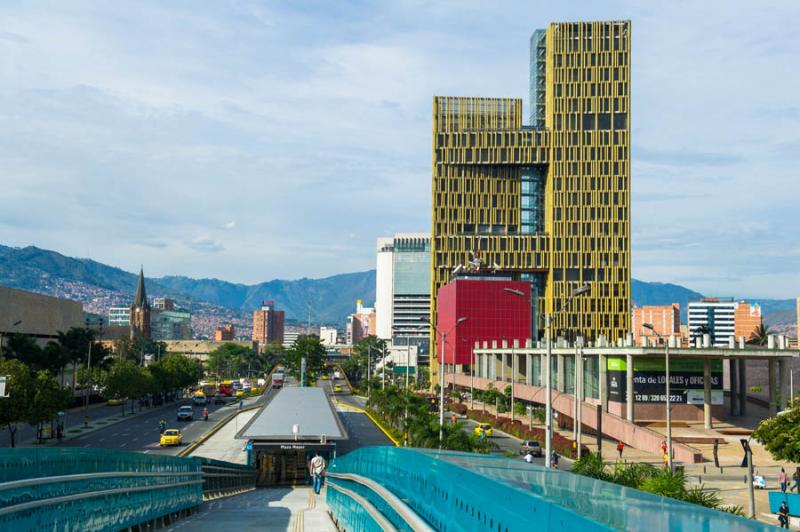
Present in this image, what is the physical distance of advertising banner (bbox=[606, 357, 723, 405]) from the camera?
6712cm

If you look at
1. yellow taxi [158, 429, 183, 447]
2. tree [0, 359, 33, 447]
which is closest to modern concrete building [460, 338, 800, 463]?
yellow taxi [158, 429, 183, 447]

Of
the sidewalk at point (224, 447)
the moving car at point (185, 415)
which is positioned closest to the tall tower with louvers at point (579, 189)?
the moving car at point (185, 415)

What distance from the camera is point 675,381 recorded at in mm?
67312

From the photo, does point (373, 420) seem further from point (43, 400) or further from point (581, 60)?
point (581, 60)

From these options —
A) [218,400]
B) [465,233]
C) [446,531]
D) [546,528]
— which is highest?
[465,233]

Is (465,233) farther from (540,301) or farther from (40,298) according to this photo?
(40,298)

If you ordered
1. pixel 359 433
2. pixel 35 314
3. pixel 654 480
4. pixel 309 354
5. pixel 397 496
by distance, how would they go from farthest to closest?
pixel 309 354, pixel 35 314, pixel 359 433, pixel 654 480, pixel 397 496

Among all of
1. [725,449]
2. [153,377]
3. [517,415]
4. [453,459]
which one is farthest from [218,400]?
[453,459]

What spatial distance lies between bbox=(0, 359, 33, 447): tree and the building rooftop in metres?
17.0

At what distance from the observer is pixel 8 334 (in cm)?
9744

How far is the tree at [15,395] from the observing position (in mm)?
58781

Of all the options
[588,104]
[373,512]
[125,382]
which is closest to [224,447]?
[125,382]

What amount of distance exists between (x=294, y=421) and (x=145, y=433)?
3037cm

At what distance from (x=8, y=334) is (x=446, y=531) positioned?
98.2 meters
